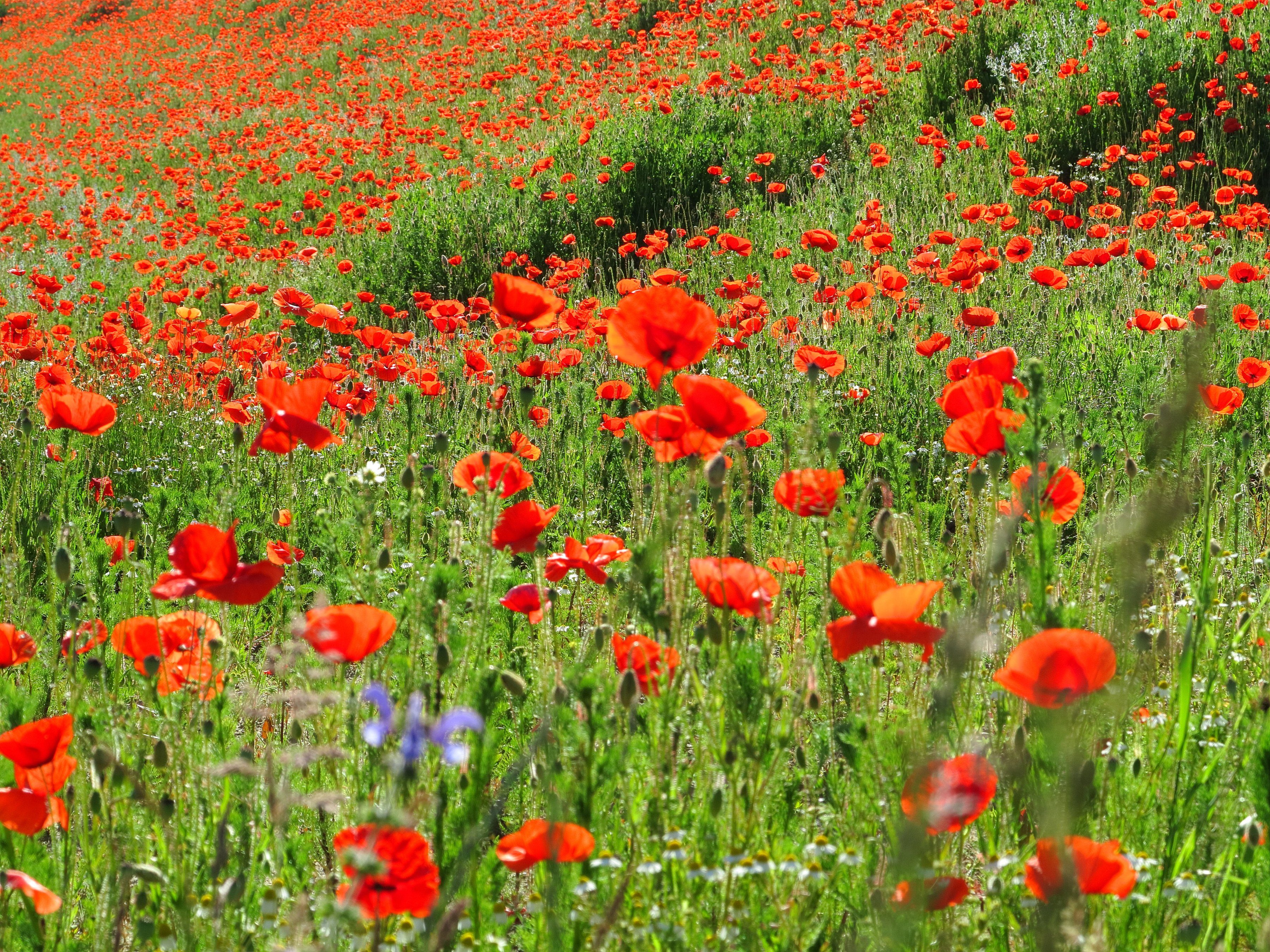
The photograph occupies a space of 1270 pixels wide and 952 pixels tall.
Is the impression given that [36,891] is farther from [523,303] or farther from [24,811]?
[523,303]

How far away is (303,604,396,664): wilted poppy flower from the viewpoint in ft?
4.35

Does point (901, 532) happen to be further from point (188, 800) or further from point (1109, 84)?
point (1109, 84)

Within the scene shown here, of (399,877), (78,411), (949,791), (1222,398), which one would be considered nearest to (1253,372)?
(1222,398)

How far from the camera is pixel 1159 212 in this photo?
491 cm

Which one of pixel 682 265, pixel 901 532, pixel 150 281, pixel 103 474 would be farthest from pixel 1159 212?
pixel 150 281

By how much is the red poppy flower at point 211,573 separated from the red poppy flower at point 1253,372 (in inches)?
105

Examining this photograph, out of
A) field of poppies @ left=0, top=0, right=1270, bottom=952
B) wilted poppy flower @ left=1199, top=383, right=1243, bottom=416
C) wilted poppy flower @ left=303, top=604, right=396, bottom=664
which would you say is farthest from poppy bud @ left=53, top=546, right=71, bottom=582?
wilted poppy flower @ left=1199, top=383, right=1243, bottom=416

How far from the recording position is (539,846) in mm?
1264

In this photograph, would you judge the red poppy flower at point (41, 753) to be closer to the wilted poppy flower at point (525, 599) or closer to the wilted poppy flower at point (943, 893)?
the wilted poppy flower at point (525, 599)

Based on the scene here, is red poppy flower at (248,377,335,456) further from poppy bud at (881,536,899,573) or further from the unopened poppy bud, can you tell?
poppy bud at (881,536,899,573)

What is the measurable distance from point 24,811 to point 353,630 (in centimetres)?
53

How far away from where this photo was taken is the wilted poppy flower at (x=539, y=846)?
1.24m

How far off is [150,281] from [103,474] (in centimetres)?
553

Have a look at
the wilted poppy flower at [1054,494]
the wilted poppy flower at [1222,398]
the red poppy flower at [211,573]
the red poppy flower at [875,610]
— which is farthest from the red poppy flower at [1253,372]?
the red poppy flower at [211,573]
